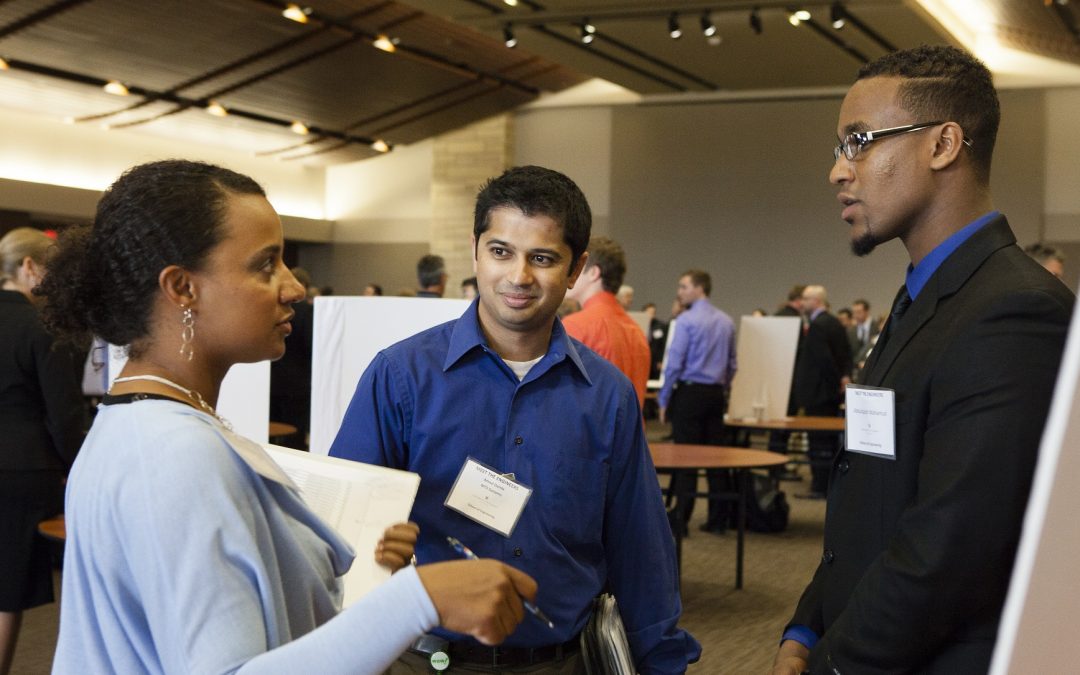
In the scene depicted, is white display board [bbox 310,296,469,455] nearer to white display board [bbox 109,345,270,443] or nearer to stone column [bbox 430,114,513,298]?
white display board [bbox 109,345,270,443]

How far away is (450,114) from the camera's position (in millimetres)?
16312

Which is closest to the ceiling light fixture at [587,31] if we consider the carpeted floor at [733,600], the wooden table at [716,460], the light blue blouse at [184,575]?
the carpeted floor at [733,600]

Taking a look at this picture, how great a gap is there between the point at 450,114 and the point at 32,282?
12.9 meters

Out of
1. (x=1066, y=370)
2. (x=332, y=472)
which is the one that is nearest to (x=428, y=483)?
(x=332, y=472)

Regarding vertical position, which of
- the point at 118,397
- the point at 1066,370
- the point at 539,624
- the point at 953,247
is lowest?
the point at 539,624

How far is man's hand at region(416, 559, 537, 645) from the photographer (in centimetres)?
107

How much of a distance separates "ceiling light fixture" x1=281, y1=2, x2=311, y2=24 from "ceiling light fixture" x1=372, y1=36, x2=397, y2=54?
1237 mm

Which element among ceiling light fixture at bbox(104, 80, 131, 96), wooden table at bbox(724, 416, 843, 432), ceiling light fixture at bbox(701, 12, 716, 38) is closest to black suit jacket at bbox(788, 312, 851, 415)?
wooden table at bbox(724, 416, 843, 432)

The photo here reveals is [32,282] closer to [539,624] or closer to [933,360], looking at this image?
[539,624]

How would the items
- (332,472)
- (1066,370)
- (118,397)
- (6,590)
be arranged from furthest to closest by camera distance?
(6,590)
(332,472)
(118,397)
(1066,370)

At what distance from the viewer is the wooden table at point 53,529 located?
11.3ft

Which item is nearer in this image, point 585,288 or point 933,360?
point 933,360

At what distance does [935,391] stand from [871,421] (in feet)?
0.39

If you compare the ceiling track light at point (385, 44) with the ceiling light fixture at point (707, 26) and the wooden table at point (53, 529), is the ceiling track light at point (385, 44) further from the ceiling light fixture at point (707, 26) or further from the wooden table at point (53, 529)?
the wooden table at point (53, 529)
